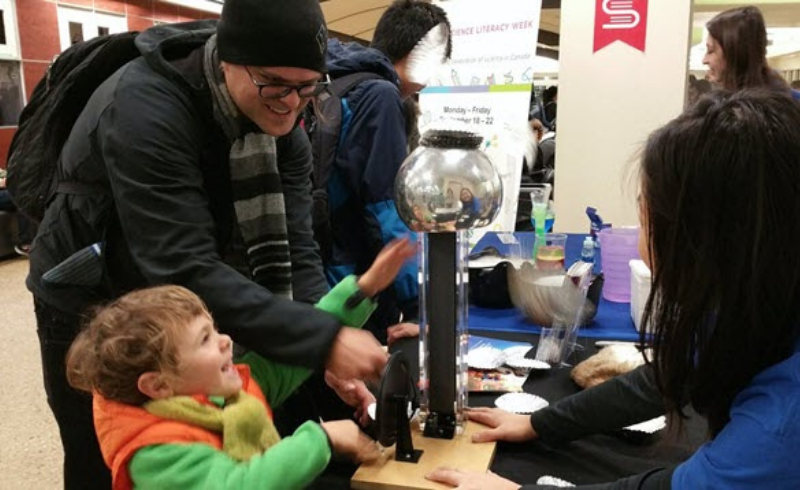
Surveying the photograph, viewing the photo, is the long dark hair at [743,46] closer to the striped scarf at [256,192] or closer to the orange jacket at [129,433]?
the striped scarf at [256,192]

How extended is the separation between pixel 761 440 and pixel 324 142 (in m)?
1.40

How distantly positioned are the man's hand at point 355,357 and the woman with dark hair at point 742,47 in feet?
7.30

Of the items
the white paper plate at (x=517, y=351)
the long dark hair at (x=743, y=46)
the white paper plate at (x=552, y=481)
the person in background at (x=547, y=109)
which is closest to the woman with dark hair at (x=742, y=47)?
the long dark hair at (x=743, y=46)

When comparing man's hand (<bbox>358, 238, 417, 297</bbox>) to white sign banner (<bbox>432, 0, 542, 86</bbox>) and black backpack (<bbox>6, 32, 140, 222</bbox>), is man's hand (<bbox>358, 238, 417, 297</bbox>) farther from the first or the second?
white sign banner (<bbox>432, 0, 542, 86</bbox>)

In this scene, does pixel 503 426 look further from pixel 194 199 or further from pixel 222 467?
pixel 194 199

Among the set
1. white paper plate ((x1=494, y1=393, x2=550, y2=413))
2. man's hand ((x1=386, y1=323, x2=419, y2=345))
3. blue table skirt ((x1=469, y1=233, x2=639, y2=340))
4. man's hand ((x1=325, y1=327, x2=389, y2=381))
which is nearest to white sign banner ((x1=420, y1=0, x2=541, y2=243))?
blue table skirt ((x1=469, y1=233, x2=639, y2=340))

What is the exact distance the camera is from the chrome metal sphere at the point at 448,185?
109cm

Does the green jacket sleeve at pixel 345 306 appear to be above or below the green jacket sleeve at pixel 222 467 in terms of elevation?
above

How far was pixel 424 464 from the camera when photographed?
1026 millimetres

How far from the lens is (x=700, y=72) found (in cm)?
519

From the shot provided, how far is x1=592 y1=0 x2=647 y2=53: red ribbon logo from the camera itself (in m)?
3.35

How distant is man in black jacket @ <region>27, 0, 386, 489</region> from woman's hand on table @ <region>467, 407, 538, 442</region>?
22 centimetres

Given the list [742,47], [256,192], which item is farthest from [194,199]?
[742,47]

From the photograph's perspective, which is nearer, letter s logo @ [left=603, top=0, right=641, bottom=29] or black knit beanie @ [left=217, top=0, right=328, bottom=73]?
black knit beanie @ [left=217, top=0, right=328, bottom=73]
